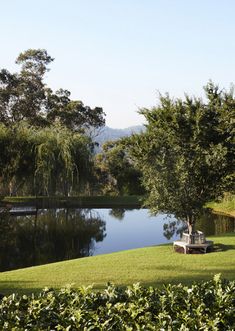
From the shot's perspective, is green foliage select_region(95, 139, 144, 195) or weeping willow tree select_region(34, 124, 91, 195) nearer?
weeping willow tree select_region(34, 124, 91, 195)

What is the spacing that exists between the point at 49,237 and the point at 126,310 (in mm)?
16230

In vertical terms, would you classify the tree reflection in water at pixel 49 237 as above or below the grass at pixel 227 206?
below

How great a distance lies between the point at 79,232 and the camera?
891 inches

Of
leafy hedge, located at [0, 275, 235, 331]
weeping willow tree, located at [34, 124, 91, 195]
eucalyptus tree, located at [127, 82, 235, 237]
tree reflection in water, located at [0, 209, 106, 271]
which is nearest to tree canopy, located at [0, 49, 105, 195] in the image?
weeping willow tree, located at [34, 124, 91, 195]

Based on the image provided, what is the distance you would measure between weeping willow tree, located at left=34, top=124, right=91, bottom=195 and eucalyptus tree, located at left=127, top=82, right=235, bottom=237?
1320cm

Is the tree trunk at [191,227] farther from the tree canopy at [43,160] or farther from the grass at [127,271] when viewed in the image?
the tree canopy at [43,160]

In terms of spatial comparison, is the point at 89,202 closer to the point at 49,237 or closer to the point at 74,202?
the point at 74,202

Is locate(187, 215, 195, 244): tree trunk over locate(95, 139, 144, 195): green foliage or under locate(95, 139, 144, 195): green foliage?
under

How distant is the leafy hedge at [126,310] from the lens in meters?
5.06

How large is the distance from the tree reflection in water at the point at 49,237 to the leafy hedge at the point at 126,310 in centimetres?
712

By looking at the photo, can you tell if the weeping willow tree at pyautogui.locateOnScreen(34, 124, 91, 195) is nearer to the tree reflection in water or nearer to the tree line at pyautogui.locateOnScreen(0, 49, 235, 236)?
the tree line at pyautogui.locateOnScreen(0, 49, 235, 236)

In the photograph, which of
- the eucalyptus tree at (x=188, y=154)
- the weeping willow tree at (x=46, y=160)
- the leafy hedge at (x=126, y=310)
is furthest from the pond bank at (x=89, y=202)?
the leafy hedge at (x=126, y=310)

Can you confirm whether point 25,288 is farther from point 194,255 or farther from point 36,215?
point 36,215

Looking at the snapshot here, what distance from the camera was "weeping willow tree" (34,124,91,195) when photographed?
1147 inches
